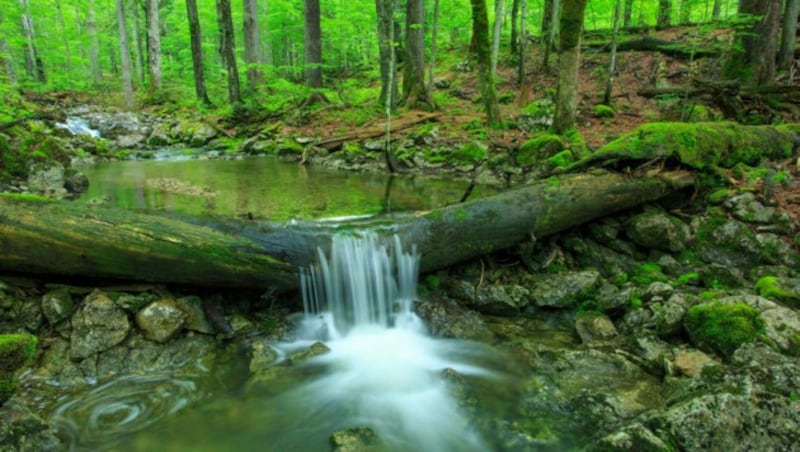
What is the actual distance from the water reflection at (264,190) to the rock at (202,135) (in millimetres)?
4062

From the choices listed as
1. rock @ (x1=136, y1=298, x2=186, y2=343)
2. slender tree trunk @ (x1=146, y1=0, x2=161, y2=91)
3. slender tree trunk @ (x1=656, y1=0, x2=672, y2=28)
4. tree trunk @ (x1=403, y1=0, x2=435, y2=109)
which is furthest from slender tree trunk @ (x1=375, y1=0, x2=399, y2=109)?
slender tree trunk @ (x1=146, y1=0, x2=161, y2=91)

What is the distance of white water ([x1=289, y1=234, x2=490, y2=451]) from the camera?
401 centimetres

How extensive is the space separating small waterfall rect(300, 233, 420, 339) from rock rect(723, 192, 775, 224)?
4.58m

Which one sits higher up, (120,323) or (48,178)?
(48,178)

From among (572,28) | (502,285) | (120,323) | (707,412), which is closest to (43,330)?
(120,323)

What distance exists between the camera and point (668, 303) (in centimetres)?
485

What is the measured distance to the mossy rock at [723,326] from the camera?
405cm

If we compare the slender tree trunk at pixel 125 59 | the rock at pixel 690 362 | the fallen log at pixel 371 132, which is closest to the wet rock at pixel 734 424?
the rock at pixel 690 362

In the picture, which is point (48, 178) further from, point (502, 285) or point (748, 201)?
point (748, 201)

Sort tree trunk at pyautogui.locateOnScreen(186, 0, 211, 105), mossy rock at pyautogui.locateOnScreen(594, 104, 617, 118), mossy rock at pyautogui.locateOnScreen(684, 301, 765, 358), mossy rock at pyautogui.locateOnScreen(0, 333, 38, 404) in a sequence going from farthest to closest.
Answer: tree trunk at pyautogui.locateOnScreen(186, 0, 211, 105)
mossy rock at pyautogui.locateOnScreen(594, 104, 617, 118)
mossy rock at pyautogui.locateOnScreen(684, 301, 765, 358)
mossy rock at pyautogui.locateOnScreen(0, 333, 38, 404)

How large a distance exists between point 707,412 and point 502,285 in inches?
124

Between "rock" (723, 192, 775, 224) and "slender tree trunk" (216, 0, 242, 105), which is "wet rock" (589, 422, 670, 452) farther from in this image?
"slender tree trunk" (216, 0, 242, 105)

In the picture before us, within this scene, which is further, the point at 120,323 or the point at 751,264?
the point at 751,264

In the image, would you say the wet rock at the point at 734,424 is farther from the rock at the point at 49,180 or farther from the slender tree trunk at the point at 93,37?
the slender tree trunk at the point at 93,37
